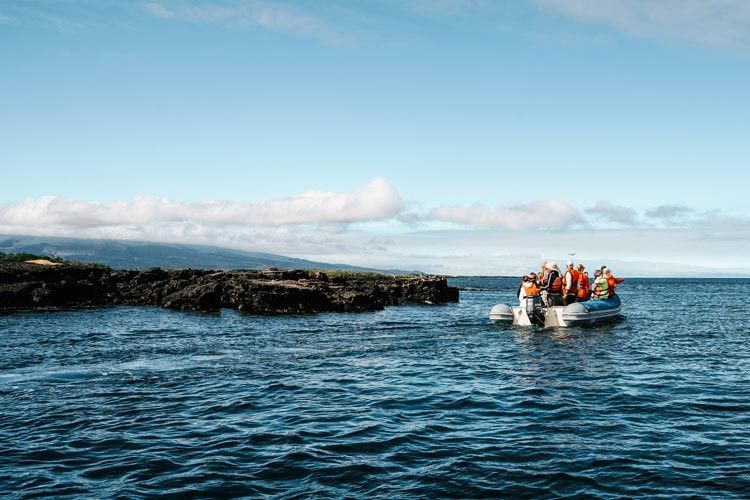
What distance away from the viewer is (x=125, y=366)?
20.8m

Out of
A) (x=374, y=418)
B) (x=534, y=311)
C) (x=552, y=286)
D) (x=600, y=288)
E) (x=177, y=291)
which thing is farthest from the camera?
(x=177, y=291)

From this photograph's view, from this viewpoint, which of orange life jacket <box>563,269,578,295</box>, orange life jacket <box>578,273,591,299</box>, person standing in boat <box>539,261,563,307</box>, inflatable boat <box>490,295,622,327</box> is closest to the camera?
inflatable boat <box>490,295,622,327</box>

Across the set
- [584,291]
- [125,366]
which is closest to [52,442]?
[125,366]

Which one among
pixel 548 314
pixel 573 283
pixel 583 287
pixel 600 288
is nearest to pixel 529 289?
pixel 548 314

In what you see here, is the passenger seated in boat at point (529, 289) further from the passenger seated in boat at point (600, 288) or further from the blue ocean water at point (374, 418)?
the passenger seated in boat at point (600, 288)

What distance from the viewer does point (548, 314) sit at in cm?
3300

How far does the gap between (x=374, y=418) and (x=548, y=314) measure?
21.6 metres

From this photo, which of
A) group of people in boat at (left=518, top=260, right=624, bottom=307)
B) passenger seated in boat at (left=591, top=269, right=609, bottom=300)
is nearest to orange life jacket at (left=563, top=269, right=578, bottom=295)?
group of people in boat at (left=518, top=260, right=624, bottom=307)

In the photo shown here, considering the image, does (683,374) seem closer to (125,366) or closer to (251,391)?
(251,391)

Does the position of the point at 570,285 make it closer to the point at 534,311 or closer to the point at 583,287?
the point at 583,287

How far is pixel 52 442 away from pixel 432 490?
7.87 metres

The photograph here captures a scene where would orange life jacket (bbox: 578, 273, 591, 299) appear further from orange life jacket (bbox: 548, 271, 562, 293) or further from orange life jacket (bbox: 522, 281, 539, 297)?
orange life jacket (bbox: 522, 281, 539, 297)

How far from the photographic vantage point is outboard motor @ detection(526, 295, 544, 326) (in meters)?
33.1

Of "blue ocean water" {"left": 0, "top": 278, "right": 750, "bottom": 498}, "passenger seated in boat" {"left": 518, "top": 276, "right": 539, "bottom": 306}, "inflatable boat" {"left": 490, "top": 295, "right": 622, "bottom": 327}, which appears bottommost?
"blue ocean water" {"left": 0, "top": 278, "right": 750, "bottom": 498}
